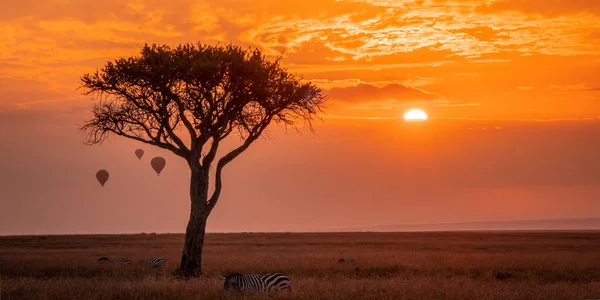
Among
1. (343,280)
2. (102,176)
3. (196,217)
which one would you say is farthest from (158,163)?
(343,280)

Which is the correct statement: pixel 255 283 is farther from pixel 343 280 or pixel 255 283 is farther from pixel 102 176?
pixel 102 176

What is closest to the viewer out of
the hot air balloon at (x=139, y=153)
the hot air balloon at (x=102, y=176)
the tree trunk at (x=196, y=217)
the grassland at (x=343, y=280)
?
the grassland at (x=343, y=280)

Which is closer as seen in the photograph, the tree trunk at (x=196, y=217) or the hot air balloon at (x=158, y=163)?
the tree trunk at (x=196, y=217)

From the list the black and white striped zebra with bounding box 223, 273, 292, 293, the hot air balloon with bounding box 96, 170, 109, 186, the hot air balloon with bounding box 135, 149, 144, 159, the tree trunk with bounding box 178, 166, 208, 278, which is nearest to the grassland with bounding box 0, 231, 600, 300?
the black and white striped zebra with bounding box 223, 273, 292, 293

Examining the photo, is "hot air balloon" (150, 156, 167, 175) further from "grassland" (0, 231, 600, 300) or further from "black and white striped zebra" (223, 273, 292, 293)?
"black and white striped zebra" (223, 273, 292, 293)

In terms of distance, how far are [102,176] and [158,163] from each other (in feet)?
44.8

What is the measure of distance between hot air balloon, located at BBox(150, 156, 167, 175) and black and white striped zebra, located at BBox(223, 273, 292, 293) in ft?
223

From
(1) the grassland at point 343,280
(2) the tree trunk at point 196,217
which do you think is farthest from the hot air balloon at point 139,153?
(2) the tree trunk at point 196,217

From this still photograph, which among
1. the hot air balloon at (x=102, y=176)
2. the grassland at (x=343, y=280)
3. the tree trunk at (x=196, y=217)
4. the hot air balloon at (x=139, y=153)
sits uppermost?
the hot air balloon at (x=139, y=153)

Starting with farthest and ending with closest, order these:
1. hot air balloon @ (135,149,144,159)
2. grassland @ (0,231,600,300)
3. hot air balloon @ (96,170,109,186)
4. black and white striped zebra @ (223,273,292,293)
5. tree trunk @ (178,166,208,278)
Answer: hot air balloon @ (96,170,109,186), hot air balloon @ (135,149,144,159), tree trunk @ (178,166,208,278), grassland @ (0,231,600,300), black and white striped zebra @ (223,273,292,293)

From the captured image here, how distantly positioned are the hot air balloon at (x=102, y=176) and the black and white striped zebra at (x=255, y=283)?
3123 inches

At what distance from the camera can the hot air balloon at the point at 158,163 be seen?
298ft

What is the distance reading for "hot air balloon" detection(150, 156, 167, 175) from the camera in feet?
298

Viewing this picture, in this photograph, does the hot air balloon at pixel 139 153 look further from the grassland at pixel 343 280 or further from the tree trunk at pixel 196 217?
the tree trunk at pixel 196 217
